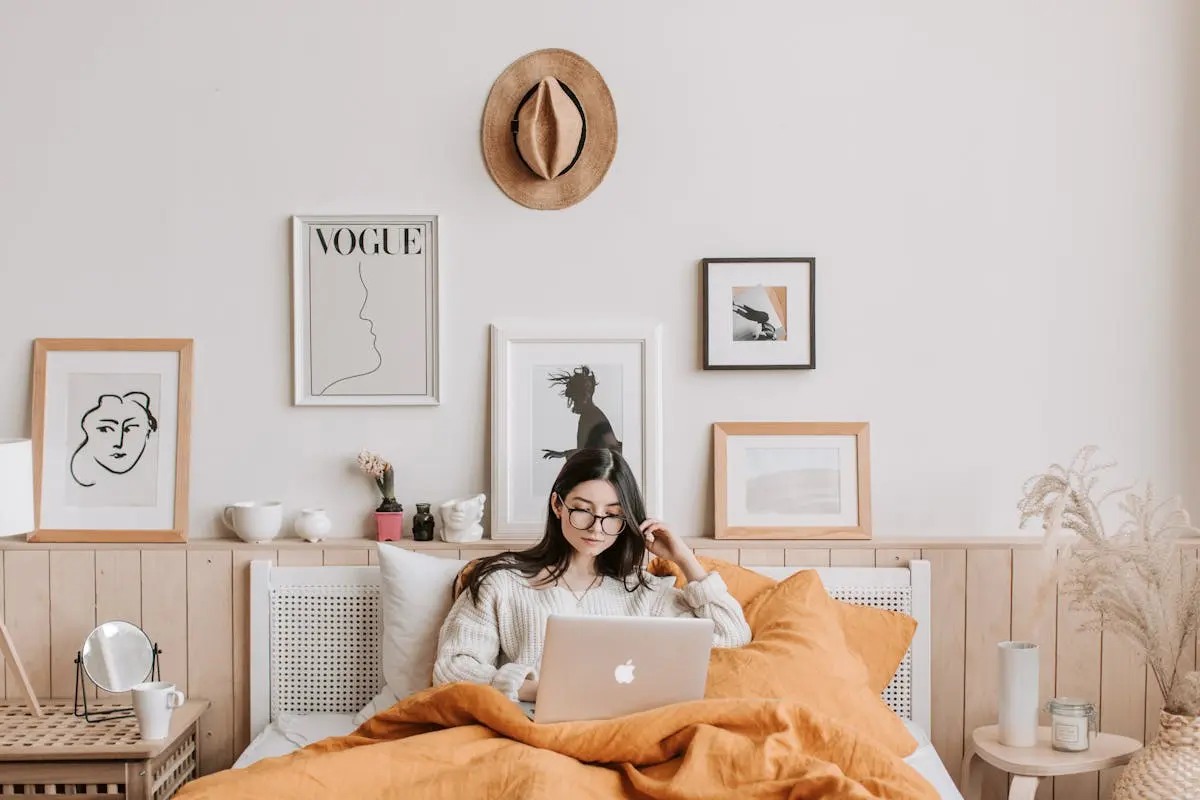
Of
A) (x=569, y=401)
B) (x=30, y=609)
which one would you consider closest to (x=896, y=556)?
(x=569, y=401)

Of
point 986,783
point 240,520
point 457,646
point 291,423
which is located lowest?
point 986,783

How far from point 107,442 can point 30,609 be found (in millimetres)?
461

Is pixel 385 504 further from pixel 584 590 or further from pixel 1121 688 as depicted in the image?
pixel 1121 688

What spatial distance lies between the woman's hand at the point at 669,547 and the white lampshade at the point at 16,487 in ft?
4.88

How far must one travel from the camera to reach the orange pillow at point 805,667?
229cm

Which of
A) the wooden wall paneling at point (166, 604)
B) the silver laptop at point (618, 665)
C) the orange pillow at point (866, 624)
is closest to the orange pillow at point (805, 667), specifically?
the orange pillow at point (866, 624)

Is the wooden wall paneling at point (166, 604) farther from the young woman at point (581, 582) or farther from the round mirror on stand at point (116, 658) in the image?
the young woman at point (581, 582)

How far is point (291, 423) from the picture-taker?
2.83 meters

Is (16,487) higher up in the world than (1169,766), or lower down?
higher up

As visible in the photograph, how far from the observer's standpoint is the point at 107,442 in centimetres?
280

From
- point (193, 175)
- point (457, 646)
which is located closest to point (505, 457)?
point (457, 646)

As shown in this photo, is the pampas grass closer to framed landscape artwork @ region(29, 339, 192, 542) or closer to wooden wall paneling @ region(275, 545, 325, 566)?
wooden wall paneling @ region(275, 545, 325, 566)

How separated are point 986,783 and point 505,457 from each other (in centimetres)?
153

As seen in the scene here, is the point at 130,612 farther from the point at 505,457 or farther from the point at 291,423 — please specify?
the point at 505,457
